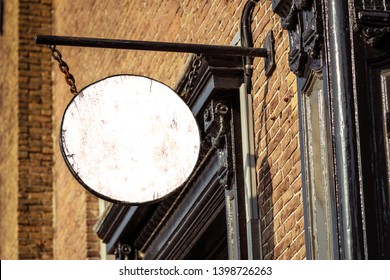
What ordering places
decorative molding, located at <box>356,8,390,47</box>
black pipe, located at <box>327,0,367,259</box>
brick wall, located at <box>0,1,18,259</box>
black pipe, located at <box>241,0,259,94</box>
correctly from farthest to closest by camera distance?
1. brick wall, located at <box>0,1,18,259</box>
2. black pipe, located at <box>241,0,259,94</box>
3. decorative molding, located at <box>356,8,390,47</box>
4. black pipe, located at <box>327,0,367,259</box>

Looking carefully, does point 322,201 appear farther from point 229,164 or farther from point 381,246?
point 229,164

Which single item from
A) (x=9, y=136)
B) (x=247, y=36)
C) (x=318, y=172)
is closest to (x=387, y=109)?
(x=318, y=172)

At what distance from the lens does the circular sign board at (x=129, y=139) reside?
809 centimetres

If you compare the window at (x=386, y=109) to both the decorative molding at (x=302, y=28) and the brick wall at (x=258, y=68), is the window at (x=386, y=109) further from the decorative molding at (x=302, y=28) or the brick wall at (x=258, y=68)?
the brick wall at (x=258, y=68)

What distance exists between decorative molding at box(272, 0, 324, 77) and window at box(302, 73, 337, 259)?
0.13 metres

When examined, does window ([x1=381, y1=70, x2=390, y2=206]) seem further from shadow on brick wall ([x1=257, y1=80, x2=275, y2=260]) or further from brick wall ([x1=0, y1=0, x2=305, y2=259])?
shadow on brick wall ([x1=257, y1=80, x2=275, y2=260])

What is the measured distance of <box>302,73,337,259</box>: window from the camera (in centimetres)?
736

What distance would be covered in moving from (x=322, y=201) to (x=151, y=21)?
4.28 m

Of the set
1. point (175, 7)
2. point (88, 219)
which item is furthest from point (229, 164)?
point (88, 219)

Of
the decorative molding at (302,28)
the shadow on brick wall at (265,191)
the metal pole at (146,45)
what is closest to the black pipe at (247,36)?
the shadow on brick wall at (265,191)

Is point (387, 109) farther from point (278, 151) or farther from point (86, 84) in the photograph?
point (86, 84)

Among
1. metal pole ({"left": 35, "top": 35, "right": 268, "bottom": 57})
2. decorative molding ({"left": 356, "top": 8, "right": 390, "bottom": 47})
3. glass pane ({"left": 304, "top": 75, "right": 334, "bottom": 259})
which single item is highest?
metal pole ({"left": 35, "top": 35, "right": 268, "bottom": 57})

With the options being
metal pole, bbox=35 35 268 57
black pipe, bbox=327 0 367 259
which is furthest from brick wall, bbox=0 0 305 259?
black pipe, bbox=327 0 367 259

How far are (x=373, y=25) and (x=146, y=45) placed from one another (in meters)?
1.67
